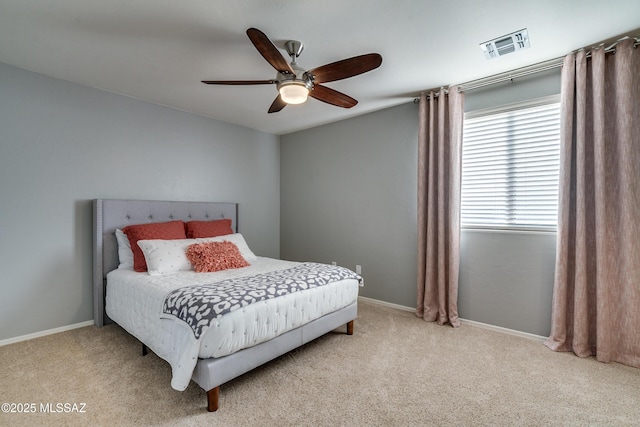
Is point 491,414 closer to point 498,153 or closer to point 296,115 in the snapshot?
point 498,153

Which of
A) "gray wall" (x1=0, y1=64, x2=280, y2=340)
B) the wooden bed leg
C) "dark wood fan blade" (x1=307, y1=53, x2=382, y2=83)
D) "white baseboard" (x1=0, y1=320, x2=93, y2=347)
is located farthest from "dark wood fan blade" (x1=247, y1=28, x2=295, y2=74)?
"white baseboard" (x1=0, y1=320, x2=93, y2=347)

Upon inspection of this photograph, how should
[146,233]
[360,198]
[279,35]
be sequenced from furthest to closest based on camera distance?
1. [360,198]
2. [146,233]
3. [279,35]

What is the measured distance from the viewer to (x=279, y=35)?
2.04 meters

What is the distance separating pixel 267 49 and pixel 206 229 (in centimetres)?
222

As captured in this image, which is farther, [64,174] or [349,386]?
[64,174]

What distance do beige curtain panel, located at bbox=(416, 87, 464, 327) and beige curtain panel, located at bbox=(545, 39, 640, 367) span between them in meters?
0.80

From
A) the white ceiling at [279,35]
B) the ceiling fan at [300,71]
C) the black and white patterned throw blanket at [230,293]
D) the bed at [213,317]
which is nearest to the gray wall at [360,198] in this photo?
the white ceiling at [279,35]

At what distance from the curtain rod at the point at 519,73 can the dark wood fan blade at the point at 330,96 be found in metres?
1.24

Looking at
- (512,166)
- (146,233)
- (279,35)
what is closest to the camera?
(279,35)

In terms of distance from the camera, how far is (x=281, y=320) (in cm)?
202

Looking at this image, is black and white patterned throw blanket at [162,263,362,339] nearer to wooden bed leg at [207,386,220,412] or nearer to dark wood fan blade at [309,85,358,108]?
wooden bed leg at [207,386,220,412]

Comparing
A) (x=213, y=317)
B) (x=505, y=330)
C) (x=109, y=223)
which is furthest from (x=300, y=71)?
(x=505, y=330)

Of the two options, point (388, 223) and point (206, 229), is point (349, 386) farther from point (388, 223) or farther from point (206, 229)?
point (206, 229)

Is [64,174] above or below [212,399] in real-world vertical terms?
above
